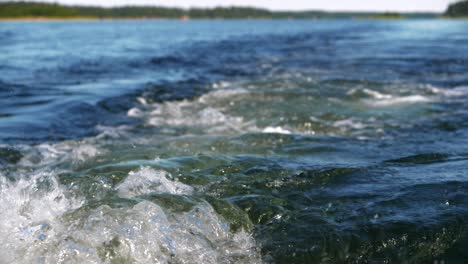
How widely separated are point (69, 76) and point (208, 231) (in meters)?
12.9

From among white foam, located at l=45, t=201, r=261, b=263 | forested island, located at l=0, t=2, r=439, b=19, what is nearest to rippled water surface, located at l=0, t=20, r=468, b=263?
white foam, located at l=45, t=201, r=261, b=263

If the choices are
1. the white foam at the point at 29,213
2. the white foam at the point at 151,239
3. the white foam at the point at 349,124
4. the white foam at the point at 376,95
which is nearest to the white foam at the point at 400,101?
the white foam at the point at 376,95

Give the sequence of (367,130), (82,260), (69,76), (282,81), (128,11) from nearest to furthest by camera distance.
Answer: (82,260)
(367,130)
(282,81)
(69,76)
(128,11)

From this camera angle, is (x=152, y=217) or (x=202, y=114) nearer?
(x=152, y=217)

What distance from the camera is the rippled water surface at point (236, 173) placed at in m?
3.79

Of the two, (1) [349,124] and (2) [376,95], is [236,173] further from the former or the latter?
(2) [376,95]

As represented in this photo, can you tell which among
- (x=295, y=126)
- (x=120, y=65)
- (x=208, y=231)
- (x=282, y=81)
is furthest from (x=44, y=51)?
(x=208, y=231)

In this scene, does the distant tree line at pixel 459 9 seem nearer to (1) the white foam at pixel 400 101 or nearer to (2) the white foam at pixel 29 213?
(1) the white foam at pixel 400 101

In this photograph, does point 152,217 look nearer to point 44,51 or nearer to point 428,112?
point 428,112

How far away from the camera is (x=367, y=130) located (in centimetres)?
809

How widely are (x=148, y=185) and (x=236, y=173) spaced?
1.07 metres

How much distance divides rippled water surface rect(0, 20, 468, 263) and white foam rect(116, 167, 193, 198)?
0.8 inches

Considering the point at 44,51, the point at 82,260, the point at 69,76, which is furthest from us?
the point at 44,51

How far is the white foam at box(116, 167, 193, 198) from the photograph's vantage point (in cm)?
479
